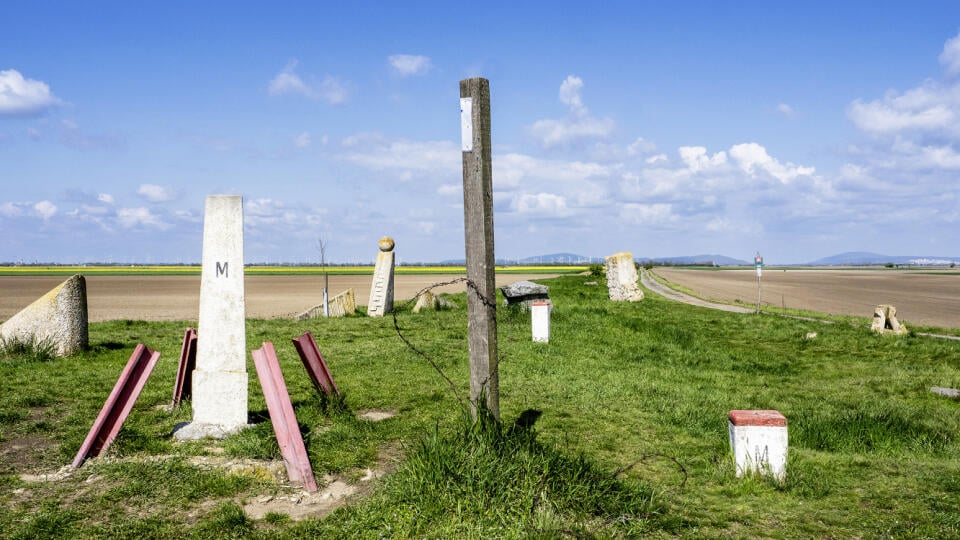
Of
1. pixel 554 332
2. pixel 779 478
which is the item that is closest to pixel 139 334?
pixel 554 332

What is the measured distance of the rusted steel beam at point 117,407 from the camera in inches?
228

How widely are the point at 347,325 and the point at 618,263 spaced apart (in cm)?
1210

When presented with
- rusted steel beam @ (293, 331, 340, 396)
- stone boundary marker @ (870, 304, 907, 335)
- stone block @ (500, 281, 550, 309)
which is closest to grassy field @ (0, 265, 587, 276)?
stone block @ (500, 281, 550, 309)

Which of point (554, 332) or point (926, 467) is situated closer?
point (926, 467)

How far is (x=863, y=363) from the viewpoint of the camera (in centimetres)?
1205

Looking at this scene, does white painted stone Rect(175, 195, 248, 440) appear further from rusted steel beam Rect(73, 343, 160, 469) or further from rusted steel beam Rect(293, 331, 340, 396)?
rusted steel beam Rect(293, 331, 340, 396)

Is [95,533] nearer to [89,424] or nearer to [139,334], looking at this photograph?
[89,424]

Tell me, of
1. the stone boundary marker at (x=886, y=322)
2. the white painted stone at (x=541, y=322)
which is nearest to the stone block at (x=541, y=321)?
the white painted stone at (x=541, y=322)

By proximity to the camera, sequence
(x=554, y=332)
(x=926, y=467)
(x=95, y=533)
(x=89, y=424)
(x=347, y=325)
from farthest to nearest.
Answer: (x=347, y=325) → (x=554, y=332) → (x=89, y=424) → (x=926, y=467) → (x=95, y=533)

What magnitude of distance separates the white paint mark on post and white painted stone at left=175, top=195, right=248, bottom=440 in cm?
263

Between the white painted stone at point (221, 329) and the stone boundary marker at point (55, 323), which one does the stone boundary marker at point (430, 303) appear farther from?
the white painted stone at point (221, 329)

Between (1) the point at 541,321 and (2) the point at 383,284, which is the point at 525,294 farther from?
(1) the point at 541,321

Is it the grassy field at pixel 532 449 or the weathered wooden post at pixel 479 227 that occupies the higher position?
the weathered wooden post at pixel 479 227

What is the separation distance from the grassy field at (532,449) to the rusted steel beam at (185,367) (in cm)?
32
